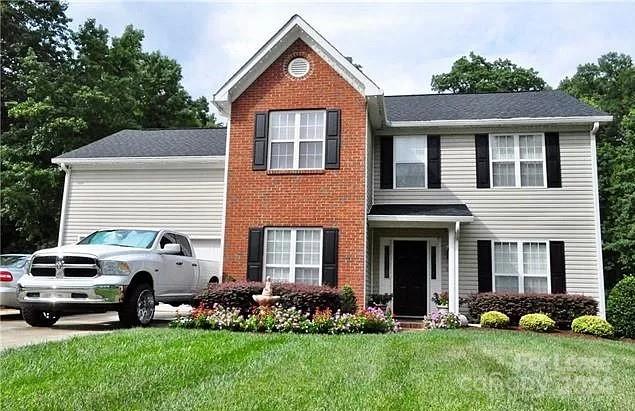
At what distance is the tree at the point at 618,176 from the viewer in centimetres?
2627

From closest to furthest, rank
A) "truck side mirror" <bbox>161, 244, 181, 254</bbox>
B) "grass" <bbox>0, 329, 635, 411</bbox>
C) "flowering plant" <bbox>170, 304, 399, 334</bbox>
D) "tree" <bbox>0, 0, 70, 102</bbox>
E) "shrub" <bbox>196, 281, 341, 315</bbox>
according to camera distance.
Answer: "grass" <bbox>0, 329, 635, 411</bbox>
"flowering plant" <bbox>170, 304, 399, 334</bbox>
"truck side mirror" <bbox>161, 244, 181, 254</bbox>
"shrub" <bbox>196, 281, 341, 315</bbox>
"tree" <bbox>0, 0, 70, 102</bbox>

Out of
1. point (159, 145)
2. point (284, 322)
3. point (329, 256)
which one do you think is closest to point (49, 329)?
point (284, 322)

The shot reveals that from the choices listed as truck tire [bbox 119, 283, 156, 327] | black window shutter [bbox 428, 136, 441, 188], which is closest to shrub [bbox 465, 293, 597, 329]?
black window shutter [bbox 428, 136, 441, 188]

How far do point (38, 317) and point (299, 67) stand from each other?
27.2 ft

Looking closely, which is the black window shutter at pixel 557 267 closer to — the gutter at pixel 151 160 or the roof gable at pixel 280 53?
the roof gable at pixel 280 53

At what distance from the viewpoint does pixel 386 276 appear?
14.2 m

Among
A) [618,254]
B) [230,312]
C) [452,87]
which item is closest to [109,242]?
[230,312]

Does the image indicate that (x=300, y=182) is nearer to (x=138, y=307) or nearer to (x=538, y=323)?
(x=138, y=307)

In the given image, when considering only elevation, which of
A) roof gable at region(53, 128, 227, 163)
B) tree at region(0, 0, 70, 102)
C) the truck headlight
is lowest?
the truck headlight

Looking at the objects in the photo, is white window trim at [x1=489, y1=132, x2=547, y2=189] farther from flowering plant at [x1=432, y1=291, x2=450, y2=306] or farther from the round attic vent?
the round attic vent

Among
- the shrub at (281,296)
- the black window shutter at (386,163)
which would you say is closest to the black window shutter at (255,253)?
the shrub at (281,296)

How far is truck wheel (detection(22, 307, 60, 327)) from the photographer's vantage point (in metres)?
9.56

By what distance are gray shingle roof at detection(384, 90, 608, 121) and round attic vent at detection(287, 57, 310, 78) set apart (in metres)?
3.44

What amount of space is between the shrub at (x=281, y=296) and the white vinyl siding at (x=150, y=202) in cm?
441
